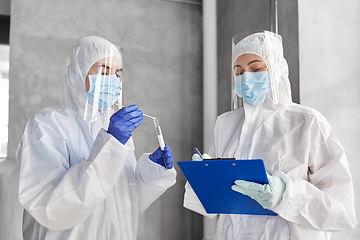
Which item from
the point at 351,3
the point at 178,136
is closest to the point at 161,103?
the point at 178,136

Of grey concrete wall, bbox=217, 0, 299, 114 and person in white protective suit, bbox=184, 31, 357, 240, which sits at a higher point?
grey concrete wall, bbox=217, 0, 299, 114

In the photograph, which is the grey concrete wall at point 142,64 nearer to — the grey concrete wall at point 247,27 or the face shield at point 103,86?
the grey concrete wall at point 247,27

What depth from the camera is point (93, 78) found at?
3.69ft

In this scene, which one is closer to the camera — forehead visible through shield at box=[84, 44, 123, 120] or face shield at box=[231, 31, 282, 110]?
forehead visible through shield at box=[84, 44, 123, 120]

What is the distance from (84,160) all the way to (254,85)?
76 cm

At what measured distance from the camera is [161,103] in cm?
297

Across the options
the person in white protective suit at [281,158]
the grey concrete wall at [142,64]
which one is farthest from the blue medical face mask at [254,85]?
the grey concrete wall at [142,64]

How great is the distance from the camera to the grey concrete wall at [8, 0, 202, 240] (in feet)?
8.63

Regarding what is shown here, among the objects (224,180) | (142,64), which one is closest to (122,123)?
(224,180)

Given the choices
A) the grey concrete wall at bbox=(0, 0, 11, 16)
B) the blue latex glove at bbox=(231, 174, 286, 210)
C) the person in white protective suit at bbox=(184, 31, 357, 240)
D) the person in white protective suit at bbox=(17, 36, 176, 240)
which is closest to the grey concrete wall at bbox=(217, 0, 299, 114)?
the person in white protective suit at bbox=(184, 31, 357, 240)

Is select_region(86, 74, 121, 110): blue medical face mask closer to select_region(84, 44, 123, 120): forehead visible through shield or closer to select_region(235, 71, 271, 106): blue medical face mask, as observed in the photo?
select_region(84, 44, 123, 120): forehead visible through shield

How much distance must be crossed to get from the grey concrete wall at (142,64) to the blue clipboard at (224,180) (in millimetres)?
1764

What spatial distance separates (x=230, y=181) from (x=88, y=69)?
2.30 ft

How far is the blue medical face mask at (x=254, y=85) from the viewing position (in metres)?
1.25
